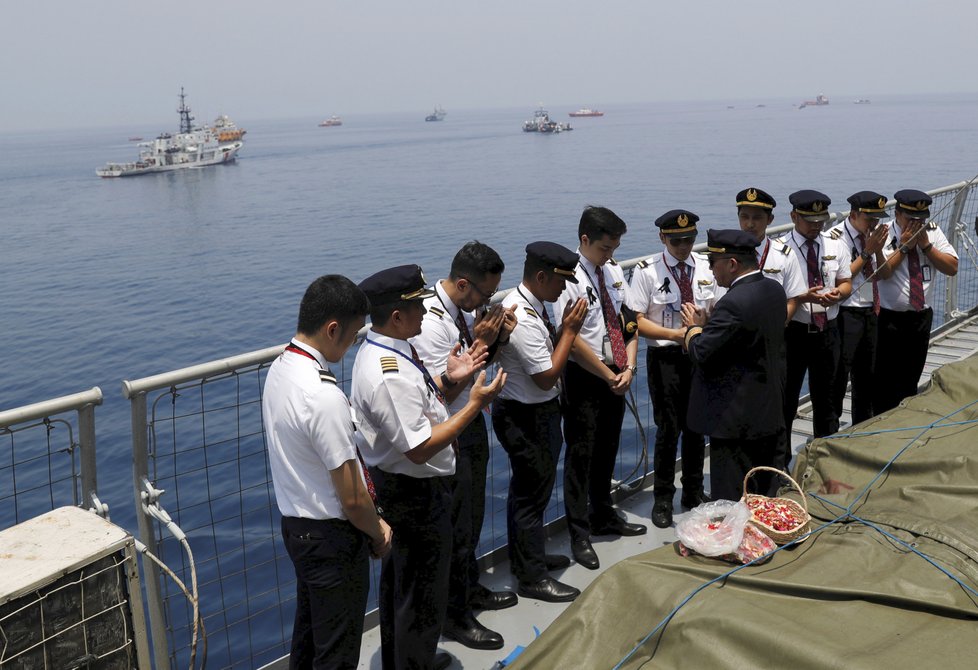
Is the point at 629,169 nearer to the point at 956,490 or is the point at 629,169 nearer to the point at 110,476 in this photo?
the point at 110,476

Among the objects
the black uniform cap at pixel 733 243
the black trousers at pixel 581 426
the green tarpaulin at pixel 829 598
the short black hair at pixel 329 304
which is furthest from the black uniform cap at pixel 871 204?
the short black hair at pixel 329 304

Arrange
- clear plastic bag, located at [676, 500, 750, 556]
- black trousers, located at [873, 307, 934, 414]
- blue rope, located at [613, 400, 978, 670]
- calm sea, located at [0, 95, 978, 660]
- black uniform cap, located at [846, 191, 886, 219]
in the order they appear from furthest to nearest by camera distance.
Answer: calm sea, located at [0, 95, 978, 660] < black trousers, located at [873, 307, 934, 414] < black uniform cap, located at [846, 191, 886, 219] < clear plastic bag, located at [676, 500, 750, 556] < blue rope, located at [613, 400, 978, 670]

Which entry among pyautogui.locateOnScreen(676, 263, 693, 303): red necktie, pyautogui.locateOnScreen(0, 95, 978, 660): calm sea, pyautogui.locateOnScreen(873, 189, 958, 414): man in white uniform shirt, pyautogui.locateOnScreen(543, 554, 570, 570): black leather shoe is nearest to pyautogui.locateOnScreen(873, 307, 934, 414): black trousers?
pyautogui.locateOnScreen(873, 189, 958, 414): man in white uniform shirt

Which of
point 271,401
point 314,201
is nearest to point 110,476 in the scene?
point 271,401

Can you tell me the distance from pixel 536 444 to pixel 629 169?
57.8 meters

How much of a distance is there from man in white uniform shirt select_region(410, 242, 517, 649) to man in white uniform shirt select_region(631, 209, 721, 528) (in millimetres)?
1394

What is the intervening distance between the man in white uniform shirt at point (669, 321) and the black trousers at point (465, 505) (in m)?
1.45

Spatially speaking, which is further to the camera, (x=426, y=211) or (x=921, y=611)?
(x=426, y=211)

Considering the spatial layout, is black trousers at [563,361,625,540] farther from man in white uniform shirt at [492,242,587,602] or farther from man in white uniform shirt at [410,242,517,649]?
man in white uniform shirt at [410,242,517,649]

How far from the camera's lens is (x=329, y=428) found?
9.29 ft

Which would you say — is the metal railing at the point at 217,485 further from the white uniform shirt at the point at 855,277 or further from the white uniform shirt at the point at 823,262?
the white uniform shirt at the point at 823,262

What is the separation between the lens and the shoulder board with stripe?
3.15 meters

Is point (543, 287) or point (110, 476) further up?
point (543, 287)

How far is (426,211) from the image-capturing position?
4456 centimetres
